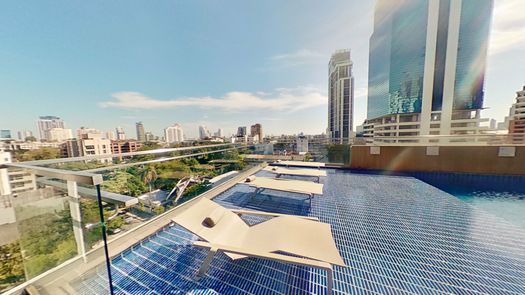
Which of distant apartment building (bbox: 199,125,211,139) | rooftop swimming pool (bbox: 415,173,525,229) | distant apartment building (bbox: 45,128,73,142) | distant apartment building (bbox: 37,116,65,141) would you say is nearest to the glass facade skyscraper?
rooftop swimming pool (bbox: 415,173,525,229)

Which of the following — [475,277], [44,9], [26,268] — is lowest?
[475,277]

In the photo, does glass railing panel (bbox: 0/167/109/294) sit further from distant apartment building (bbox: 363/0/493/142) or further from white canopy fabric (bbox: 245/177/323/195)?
distant apartment building (bbox: 363/0/493/142)

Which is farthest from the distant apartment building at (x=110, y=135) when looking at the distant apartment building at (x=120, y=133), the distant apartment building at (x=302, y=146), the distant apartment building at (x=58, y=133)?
the distant apartment building at (x=302, y=146)

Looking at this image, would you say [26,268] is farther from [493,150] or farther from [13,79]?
[13,79]

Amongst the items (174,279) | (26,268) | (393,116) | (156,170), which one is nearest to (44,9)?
(156,170)

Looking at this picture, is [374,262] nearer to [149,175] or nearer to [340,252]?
[340,252]

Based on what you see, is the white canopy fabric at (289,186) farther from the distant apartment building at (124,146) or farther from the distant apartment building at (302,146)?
the distant apartment building at (124,146)

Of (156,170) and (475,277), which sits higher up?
(156,170)
